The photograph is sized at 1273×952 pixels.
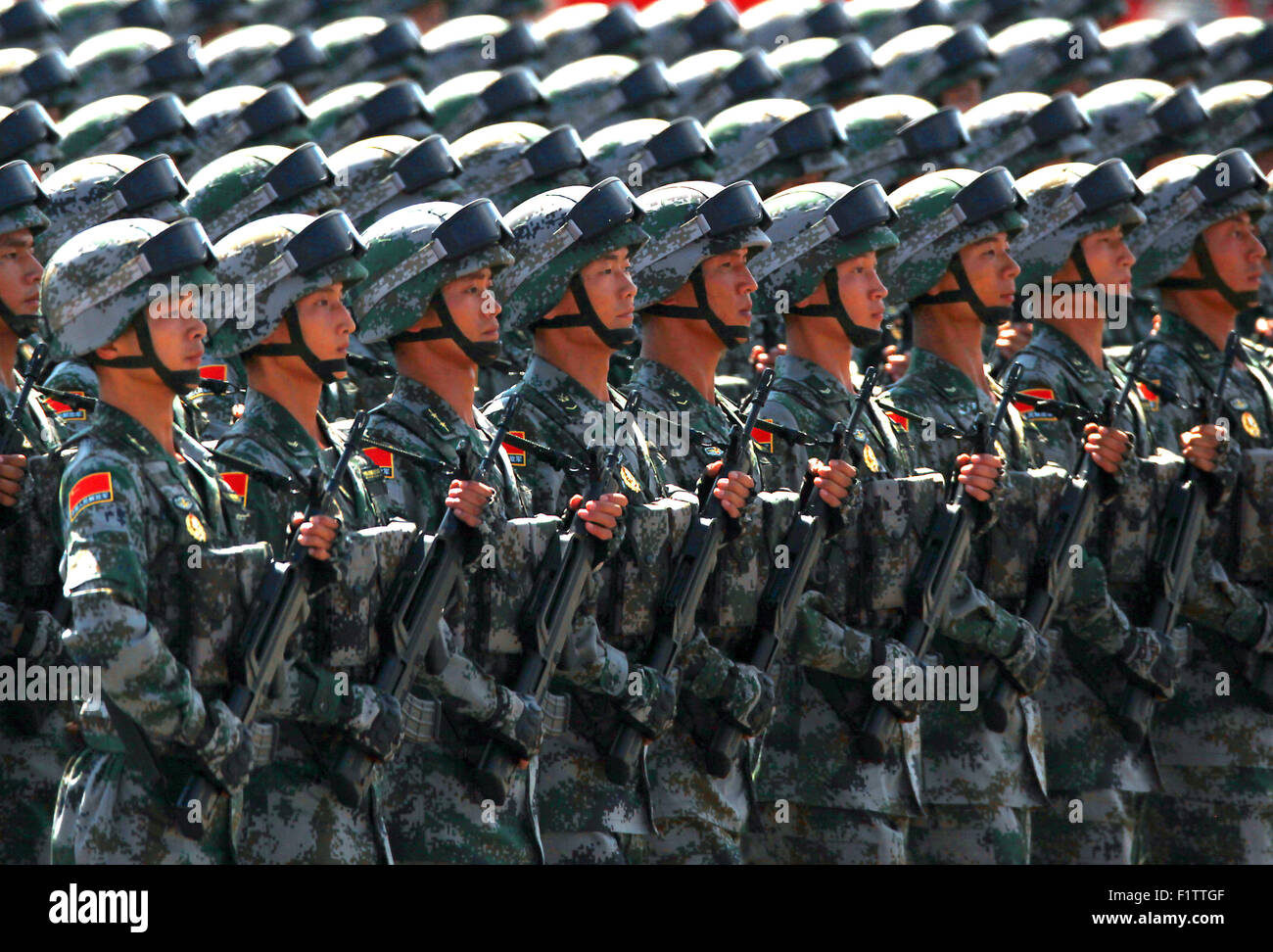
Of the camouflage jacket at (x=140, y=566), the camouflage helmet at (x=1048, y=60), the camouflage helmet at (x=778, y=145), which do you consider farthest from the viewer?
the camouflage helmet at (x=1048, y=60)

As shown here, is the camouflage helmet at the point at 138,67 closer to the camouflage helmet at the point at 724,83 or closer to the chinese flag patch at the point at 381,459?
the camouflage helmet at the point at 724,83

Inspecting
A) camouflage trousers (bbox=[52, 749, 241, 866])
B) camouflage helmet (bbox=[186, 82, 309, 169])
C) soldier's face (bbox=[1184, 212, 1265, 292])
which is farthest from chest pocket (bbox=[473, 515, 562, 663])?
camouflage helmet (bbox=[186, 82, 309, 169])

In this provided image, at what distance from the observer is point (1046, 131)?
14.9 metres

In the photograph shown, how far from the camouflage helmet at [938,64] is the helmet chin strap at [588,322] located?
7.96 m

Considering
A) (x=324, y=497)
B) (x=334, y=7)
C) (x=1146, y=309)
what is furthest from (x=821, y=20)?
(x=324, y=497)

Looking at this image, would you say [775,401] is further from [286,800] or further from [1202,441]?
[286,800]

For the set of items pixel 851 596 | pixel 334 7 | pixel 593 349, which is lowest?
pixel 334 7

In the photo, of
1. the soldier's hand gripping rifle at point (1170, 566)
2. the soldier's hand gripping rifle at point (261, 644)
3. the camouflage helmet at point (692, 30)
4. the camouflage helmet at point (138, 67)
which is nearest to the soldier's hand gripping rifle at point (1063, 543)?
the soldier's hand gripping rifle at point (1170, 566)

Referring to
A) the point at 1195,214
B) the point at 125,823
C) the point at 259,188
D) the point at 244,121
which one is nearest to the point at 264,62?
the point at 244,121

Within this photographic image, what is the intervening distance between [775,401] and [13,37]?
31.1 ft

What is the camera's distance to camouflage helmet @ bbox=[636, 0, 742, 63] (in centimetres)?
1959

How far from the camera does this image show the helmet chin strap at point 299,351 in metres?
8.87

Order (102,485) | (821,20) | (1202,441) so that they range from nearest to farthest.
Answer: (102,485), (1202,441), (821,20)

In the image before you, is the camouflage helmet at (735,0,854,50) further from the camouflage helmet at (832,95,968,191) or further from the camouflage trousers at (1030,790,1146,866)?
the camouflage trousers at (1030,790,1146,866)
